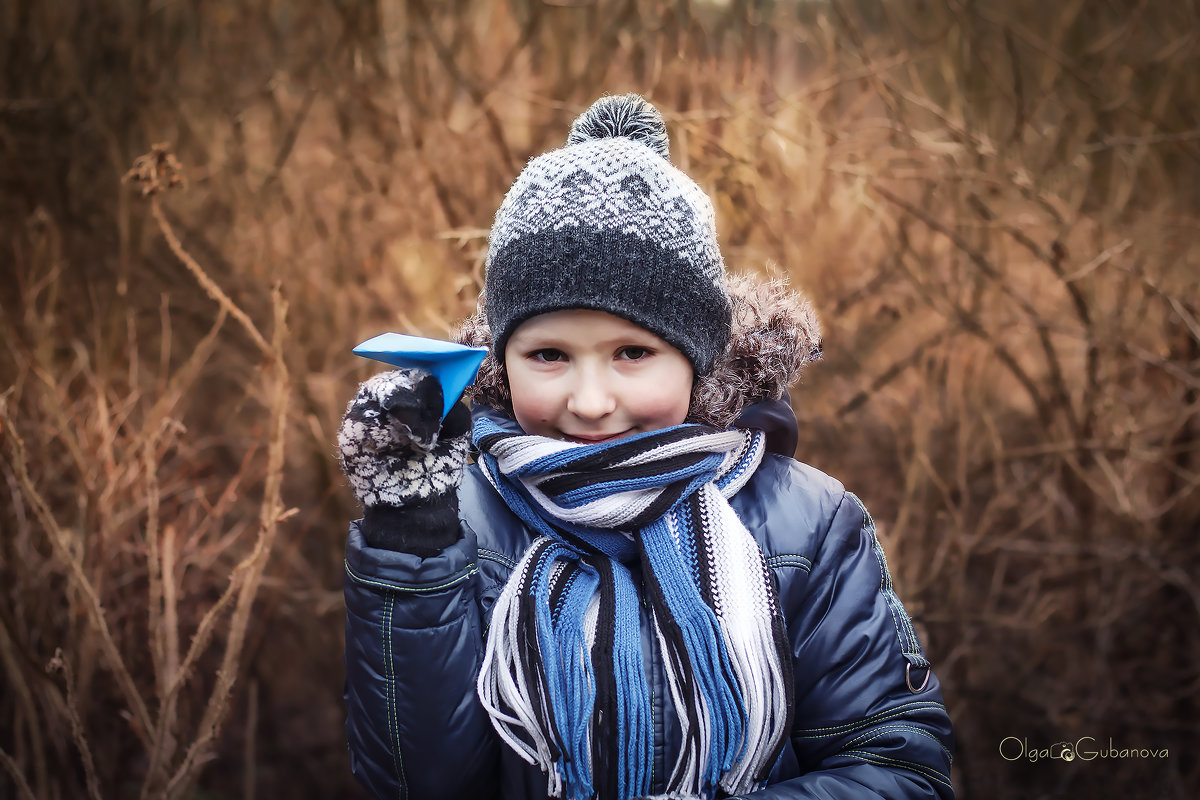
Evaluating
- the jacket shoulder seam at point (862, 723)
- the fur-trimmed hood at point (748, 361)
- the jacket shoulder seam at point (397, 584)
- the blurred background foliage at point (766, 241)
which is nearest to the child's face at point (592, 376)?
the fur-trimmed hood at point (748, 361)

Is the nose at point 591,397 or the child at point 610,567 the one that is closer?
the child at point 610,567

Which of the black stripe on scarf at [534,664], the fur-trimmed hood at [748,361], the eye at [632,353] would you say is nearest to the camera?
the black stripe on scarf at [534,664]

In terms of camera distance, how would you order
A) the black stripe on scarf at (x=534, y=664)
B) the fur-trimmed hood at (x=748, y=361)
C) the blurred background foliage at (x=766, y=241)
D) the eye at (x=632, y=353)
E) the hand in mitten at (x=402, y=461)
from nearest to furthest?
1. the hand in mitten at (x=402, y=461)
2. the black stripe on scarf at (x=534, y=664)
3. the eye at (x=632, y=353)
4. the fur-trimmed hood at (x=748, y=361)
5. the blurred background foliage at (x=766, y=241)

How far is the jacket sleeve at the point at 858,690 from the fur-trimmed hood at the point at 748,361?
0.32m

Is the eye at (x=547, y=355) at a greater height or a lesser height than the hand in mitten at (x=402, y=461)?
greater

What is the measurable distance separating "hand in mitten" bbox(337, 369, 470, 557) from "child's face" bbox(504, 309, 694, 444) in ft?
0.68

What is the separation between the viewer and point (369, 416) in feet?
4.16

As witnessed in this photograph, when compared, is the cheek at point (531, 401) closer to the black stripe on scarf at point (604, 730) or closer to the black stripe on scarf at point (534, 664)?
the black stripe on scarf at point (534, 664)

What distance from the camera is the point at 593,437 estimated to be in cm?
152

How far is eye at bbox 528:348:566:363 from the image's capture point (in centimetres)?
150

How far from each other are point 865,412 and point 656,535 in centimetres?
259

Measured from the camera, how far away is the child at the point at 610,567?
1.33 metres

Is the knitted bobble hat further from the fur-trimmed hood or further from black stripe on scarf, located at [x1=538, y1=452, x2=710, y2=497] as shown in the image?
black stripe on scarf, located at [x1=538, y1=452, x2=710, y2=497]

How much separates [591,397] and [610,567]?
0.33 metres
